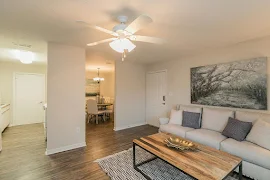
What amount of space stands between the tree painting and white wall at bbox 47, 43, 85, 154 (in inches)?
116

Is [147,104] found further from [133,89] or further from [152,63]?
[152,63]

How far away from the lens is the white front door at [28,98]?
4.92 metres

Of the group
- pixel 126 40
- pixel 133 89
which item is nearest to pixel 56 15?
pixel 126 40

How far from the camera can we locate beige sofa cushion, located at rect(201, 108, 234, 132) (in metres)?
2.80

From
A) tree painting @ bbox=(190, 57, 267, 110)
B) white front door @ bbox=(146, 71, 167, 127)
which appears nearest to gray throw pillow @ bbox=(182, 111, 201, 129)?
tree painting @ bbox=(190, 57, 267, 110)

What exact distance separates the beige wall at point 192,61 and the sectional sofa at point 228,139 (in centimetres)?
62

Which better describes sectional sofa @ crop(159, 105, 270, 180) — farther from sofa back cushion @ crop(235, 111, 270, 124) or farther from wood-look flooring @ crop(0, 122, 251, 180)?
wood-look flooring @ crop(0, 122, 251, 180)

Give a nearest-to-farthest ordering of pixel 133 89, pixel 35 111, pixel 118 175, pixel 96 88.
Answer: pixel 118 175
pixel 133 89
pixel 35 111
pixel 96 88

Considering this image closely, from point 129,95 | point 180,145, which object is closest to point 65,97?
point 129,95

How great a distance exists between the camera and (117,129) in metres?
4.45

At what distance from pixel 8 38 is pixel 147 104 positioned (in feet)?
13.6

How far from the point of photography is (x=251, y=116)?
2494 mm

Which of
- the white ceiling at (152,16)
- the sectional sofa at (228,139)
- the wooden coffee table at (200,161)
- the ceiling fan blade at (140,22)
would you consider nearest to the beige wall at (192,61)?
the white ceiling at (152,16)

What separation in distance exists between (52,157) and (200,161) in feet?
8.62
